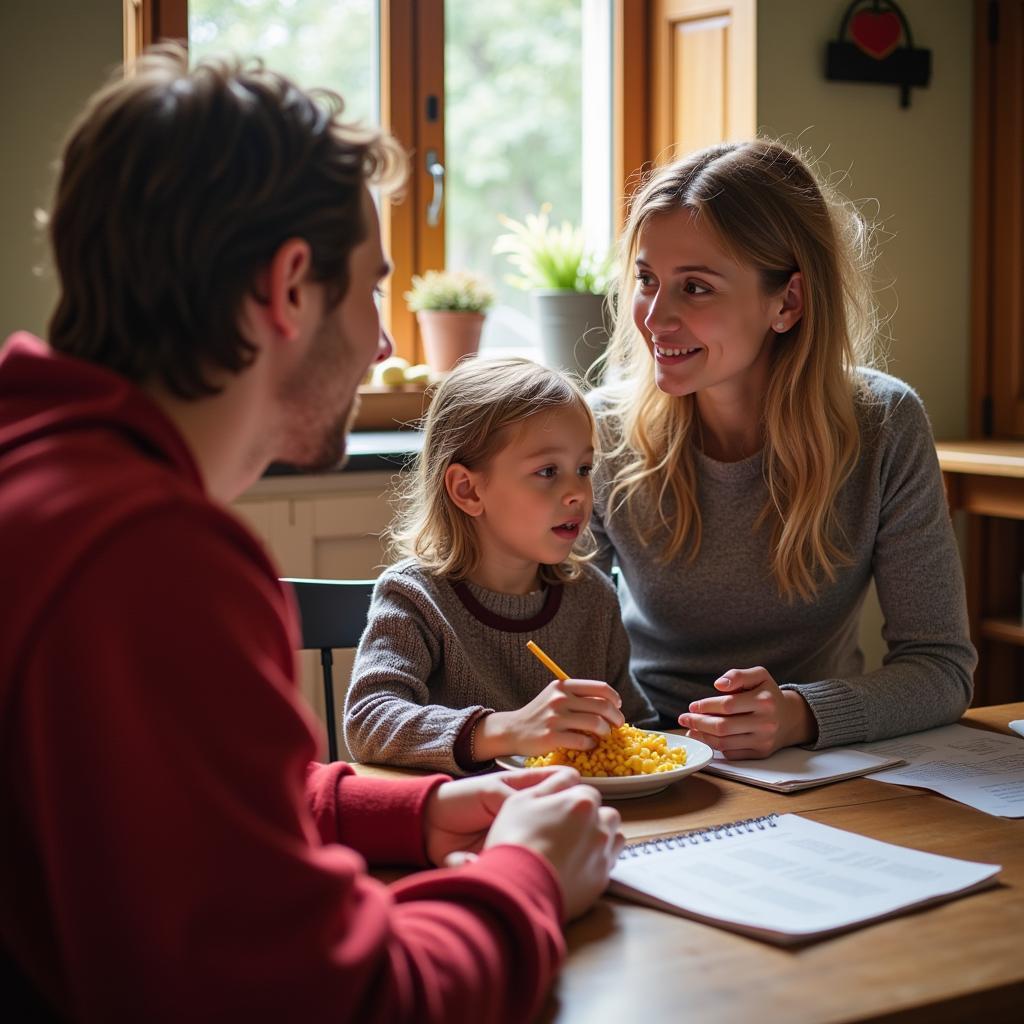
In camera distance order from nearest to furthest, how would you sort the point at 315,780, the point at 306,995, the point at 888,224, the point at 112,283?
the point at 306,995
the point at 112,283
the point at 315,780
the point at 888,224

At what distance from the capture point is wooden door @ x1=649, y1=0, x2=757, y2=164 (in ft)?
10.8

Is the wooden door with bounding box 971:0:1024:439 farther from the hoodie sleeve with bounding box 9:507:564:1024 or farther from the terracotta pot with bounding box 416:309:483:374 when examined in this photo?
the hoodie sleeve with bounding box 9:507:564:1024

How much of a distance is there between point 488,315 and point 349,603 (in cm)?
185

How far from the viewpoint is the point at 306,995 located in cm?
65

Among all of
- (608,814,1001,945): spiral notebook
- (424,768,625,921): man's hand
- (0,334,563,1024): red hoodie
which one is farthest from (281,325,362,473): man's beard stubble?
(608,814,1001,945): spiral notebook

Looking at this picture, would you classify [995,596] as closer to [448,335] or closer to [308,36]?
[448,335]

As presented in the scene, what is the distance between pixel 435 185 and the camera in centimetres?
339

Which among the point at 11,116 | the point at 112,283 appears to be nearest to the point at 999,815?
the point at 112,283

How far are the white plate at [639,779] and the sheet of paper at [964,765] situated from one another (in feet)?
0.60

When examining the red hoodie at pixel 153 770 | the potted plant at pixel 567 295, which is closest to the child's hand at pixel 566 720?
the red hoodie at pixel 153 770

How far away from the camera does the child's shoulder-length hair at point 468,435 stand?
163 cm

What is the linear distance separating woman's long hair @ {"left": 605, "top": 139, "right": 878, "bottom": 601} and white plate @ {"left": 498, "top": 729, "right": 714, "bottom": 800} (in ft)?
1.60

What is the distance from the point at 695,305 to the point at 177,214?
1067 millimetres

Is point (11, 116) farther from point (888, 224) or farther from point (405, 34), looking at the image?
point (888, 224)
